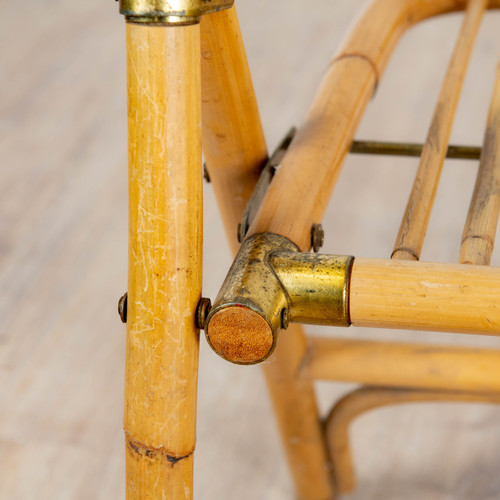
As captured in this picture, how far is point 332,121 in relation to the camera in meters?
0.40

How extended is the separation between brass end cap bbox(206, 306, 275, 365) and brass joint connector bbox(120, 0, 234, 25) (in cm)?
10

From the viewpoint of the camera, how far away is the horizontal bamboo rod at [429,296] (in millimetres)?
277

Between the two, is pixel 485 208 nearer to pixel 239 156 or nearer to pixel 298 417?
pixel 239 156

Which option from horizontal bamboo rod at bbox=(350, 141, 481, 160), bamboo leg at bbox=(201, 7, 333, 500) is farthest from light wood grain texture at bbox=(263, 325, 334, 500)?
horizontal bamboo rod at bbox=(350, 141, 481, 160)

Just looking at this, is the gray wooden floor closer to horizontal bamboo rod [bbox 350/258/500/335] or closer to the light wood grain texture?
the light wood grain texture

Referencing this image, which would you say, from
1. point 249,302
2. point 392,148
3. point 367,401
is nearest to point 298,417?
point 367,401

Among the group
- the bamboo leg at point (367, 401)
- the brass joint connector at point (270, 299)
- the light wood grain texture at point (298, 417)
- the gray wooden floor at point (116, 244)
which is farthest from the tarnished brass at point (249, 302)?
the gray wooden floor at point (116, 244)

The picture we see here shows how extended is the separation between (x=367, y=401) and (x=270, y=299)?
11.2 inches

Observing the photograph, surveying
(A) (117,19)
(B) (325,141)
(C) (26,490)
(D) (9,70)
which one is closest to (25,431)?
(C) (26,490)

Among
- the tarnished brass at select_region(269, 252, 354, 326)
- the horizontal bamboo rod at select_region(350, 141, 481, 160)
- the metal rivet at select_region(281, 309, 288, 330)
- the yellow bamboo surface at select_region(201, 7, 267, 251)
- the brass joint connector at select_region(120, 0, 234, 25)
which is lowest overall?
the metal rivet at select_region(281, 309, 288, 330)

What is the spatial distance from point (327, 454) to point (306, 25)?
1024mm

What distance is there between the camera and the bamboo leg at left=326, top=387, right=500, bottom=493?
1.74 ft

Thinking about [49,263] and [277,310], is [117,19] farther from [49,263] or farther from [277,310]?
[277,310]

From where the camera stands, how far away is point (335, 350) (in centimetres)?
53
